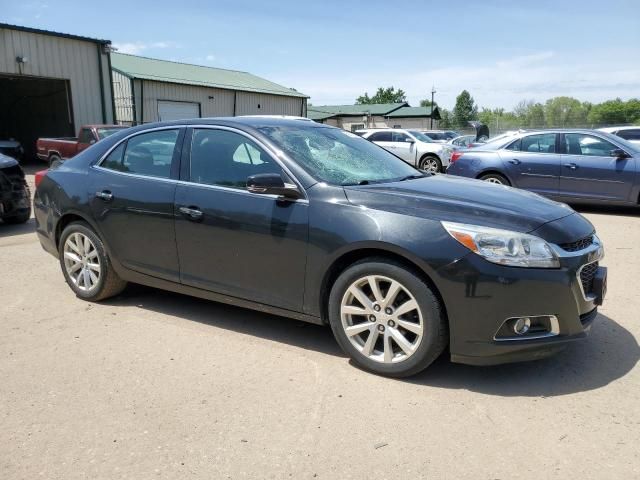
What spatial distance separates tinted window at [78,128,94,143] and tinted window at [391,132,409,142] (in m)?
10.1

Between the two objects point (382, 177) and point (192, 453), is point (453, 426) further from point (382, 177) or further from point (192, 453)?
point (382, 177)

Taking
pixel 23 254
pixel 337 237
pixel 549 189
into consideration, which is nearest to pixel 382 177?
pixel 337 237

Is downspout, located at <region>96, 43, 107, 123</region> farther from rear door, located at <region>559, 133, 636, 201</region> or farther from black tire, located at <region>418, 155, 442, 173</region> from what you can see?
rear door, located at <region>559, 133, 636, 201</region>

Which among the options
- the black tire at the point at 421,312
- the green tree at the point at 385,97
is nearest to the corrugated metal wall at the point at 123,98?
the black tire at the point at 421,312

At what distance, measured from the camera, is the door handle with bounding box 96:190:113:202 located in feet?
14.6

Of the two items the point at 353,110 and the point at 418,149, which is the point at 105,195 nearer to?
the point at 418,149

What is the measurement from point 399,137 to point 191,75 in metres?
16.2

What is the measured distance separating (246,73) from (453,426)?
38174mm

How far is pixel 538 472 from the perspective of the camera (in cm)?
246

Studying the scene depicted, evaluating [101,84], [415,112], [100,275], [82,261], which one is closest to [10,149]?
[101,84]

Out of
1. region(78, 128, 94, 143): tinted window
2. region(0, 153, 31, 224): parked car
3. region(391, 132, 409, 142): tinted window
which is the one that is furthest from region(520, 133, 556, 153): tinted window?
region(78, 128, 94, 143): tinted window

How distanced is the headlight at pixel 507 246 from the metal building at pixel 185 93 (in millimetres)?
22993

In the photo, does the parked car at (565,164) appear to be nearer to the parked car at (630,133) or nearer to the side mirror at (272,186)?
the parked car at (630,133)

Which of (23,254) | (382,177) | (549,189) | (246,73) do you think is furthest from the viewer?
(246,73)
